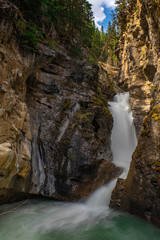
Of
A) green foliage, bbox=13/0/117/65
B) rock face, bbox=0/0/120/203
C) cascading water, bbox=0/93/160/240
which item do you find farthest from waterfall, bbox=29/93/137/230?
green foliage, bbox=13/0/117/65

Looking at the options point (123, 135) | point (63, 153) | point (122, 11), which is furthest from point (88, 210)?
point (122, 11)

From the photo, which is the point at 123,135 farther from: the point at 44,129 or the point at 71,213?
the point at 71,213

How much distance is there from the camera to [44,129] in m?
8.45

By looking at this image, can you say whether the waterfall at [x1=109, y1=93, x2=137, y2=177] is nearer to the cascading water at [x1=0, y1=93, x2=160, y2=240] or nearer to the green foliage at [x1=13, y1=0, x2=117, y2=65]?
the cascading water at [x1=0, y1=93, x2=160, y2=240]

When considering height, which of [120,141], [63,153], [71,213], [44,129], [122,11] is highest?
[122,11]

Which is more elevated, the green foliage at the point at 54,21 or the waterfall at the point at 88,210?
the green foliage at the point at 54,21

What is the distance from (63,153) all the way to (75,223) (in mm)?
3387

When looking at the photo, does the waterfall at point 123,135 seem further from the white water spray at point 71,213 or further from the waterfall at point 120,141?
the white water spray at point 71,213

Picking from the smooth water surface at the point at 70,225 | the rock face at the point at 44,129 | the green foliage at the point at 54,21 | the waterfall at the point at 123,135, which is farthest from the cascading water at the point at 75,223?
the green foliage at the point at 54,21

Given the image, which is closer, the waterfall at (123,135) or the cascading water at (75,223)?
the cascading water at (75,223)

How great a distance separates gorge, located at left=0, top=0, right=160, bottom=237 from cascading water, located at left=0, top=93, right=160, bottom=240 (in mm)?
32

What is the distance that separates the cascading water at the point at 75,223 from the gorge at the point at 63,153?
0.03 meters

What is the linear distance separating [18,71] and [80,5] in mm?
12174

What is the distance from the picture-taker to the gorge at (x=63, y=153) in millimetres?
5371
